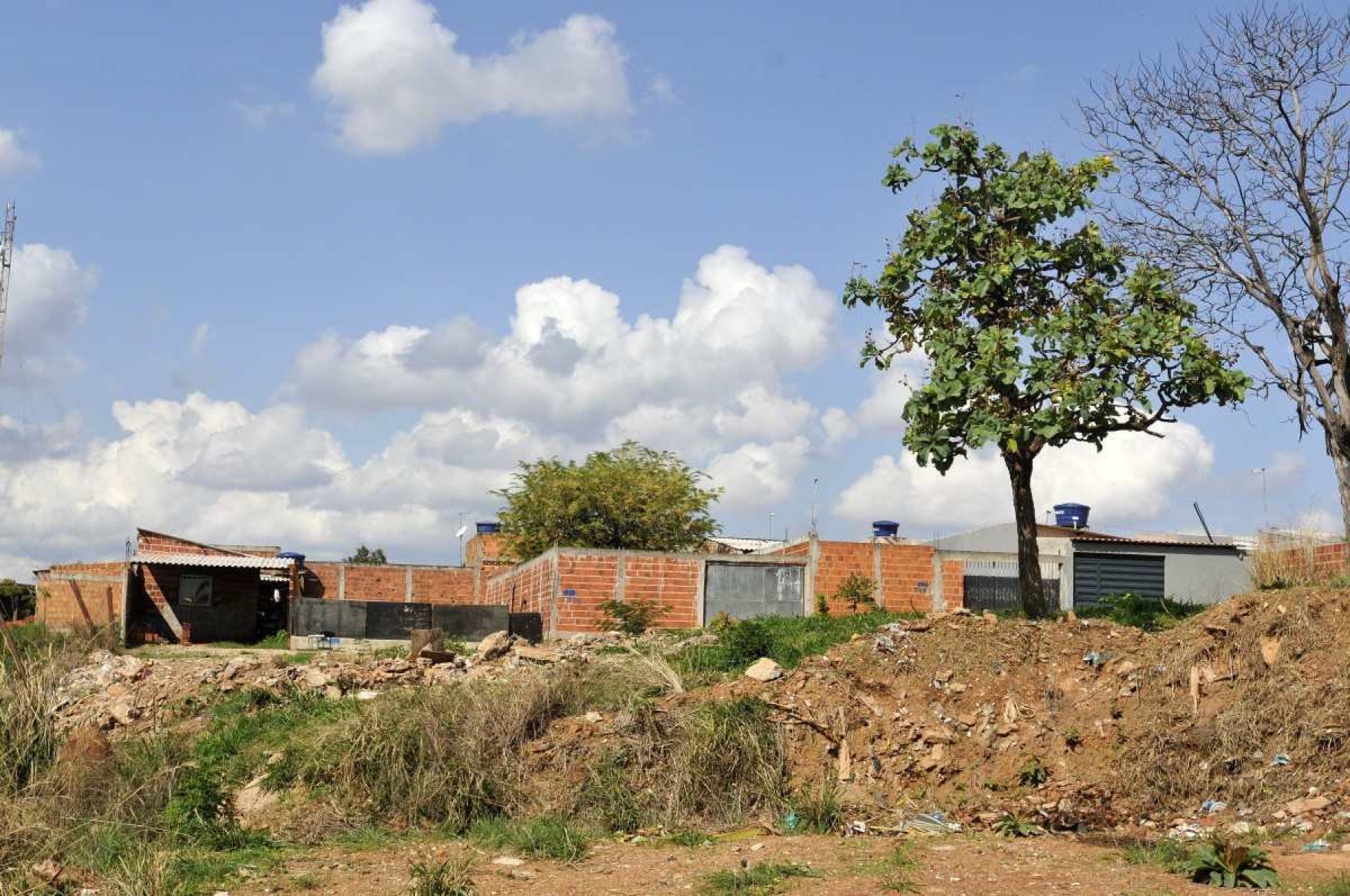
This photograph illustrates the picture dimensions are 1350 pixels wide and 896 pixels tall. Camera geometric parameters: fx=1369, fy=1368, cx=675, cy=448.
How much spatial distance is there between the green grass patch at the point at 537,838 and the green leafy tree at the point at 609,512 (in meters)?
25.4

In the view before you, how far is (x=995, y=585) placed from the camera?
2742 centimetres

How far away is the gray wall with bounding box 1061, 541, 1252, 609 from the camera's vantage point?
27.3m

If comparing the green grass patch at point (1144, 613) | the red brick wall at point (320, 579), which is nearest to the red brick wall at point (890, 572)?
the green grass patch at point (1144, 613)

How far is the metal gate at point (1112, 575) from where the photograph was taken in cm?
2727

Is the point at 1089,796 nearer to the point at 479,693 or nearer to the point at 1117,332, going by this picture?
the point at 479,693

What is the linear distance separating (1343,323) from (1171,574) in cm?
816

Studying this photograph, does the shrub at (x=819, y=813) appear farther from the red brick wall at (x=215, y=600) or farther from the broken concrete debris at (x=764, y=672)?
the red brick wall at (x=215, y=600)

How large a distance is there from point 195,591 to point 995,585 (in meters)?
19.1

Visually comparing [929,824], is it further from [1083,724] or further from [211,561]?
[211,561]

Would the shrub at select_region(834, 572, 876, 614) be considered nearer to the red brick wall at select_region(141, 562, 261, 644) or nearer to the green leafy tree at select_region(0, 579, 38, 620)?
the red brick wall at select_region(141, 562, 261, 644)

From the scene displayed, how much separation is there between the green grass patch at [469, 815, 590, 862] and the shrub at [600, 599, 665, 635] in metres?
12.4

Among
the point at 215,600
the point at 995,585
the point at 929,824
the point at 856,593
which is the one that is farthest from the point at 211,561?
the point at 929,824

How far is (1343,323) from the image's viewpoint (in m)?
20.5

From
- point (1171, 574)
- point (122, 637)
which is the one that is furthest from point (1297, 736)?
point (122, 637)
